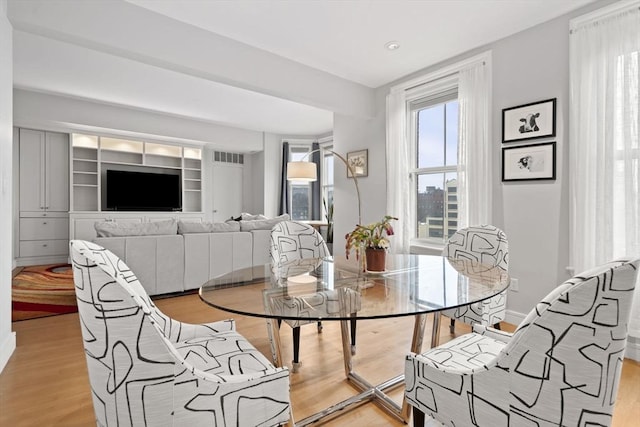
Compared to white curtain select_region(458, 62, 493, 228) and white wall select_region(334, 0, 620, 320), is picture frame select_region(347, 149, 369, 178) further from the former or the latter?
white wall select_region(334, 0, 620, 320)

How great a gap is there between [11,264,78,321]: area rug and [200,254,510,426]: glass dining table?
2.66m

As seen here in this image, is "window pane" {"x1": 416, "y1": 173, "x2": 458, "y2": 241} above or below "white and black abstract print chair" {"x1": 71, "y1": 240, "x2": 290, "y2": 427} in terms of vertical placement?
above

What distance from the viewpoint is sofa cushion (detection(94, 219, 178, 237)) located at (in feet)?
11.2

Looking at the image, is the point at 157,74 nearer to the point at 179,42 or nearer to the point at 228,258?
the point at 179,42

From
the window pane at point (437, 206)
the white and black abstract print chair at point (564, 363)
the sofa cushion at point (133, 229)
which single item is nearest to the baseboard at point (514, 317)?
the window pane at point (437, 206)

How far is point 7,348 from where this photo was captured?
7.20 ft

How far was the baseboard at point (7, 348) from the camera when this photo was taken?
2.09 meters

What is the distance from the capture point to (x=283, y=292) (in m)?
1.43

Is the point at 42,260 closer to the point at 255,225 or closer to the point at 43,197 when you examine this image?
the point at 43,197

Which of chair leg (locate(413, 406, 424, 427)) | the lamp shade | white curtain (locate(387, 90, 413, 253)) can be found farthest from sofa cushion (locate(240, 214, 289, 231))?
chair leg (locate(413, 406, 424, 427))

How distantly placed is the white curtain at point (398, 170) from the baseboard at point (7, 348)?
3.61 m

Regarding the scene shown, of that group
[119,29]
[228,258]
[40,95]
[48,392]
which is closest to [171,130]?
[40,95]

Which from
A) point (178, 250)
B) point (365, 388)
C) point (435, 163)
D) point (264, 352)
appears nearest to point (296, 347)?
point (264, 352)

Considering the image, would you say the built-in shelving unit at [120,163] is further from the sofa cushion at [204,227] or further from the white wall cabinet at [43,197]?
the sofa cushion at [204,227]
